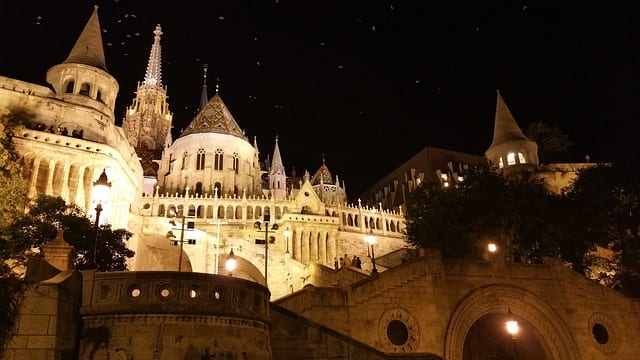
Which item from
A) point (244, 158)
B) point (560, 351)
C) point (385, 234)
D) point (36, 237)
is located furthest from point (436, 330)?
point (244, 158)

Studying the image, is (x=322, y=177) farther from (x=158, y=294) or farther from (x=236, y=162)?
(x=158, y=294)

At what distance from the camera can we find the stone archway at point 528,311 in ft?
69.9

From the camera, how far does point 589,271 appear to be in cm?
3080

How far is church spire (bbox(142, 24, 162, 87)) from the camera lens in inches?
3378

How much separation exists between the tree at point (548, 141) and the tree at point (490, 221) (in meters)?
28.8

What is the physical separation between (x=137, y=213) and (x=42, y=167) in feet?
32.8

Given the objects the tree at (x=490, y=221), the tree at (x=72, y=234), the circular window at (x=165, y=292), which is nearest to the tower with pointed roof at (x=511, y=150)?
the tree at (x=490, y=221)

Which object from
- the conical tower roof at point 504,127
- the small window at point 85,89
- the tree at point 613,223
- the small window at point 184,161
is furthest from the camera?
the small window at point 184,161

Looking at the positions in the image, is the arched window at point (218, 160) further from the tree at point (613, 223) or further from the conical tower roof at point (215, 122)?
the tree at point (613, 223)

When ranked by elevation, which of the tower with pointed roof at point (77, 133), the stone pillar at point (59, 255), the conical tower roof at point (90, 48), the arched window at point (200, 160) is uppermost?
the conical tower roof at point (90, 48)

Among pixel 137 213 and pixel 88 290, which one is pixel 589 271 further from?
pixel 137 213

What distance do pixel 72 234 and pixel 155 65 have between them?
71234 mm

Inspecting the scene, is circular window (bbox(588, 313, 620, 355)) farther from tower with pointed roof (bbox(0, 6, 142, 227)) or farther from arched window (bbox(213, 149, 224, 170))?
arched window (bbox(213, 149, 224, 170))

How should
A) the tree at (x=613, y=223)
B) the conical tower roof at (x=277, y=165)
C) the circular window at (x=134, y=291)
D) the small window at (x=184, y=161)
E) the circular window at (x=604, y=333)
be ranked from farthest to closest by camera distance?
the conical tower roof at (x=277, y=165)
the small window at (x=184, y=161)
the tree at (x=613, y=223)
the circular window at (x=604, y=333)
the circular window at (x=134, y=291)
